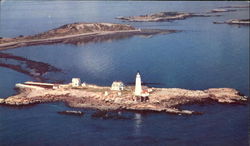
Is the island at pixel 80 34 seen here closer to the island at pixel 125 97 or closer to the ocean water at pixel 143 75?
the ocean water at pixel 143 75

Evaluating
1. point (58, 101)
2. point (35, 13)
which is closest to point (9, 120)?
point (58, 101)

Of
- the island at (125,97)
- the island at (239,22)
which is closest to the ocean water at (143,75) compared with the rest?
A: the island at (125,97)

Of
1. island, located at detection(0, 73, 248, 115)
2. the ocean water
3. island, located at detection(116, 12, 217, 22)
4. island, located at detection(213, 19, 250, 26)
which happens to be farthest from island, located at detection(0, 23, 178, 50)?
island, located at detection(0, 73, 248, 115)

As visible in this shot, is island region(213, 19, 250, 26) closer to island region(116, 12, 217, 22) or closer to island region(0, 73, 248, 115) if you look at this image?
island region(116, 12, 217, 22)

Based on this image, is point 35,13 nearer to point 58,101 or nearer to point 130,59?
point 130,59

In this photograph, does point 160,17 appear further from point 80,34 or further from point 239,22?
point 80,34
